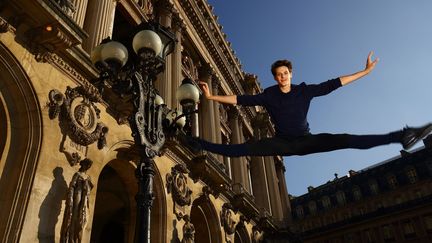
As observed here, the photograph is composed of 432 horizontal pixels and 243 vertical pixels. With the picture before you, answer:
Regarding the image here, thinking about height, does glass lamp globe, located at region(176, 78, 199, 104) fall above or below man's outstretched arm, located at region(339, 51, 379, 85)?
above

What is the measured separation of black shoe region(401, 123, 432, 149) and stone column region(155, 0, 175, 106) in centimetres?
1326

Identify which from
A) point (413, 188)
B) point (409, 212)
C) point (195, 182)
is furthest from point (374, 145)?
point (413, 188)

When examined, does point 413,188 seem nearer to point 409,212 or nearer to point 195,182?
point 409,212

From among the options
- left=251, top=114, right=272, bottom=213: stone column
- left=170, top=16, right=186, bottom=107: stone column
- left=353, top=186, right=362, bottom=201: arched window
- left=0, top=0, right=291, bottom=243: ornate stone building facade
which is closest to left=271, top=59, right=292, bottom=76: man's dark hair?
left=0, top=0, right=291, bottom=243: ornate stone building facade

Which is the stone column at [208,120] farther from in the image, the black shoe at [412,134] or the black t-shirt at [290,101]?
the black shoe at [412,134]

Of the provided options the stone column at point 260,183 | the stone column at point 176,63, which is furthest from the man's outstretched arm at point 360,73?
the stone column at point 260,183

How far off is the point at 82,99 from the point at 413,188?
45.7 meters

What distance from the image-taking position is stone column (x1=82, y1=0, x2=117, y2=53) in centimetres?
1231

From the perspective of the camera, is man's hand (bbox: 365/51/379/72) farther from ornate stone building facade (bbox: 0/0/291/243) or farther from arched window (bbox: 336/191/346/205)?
arched window (bbox: 336/191/346/205)

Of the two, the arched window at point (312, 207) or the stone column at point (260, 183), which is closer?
the stone column at point (260, 183)

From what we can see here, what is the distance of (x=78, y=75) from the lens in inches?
401

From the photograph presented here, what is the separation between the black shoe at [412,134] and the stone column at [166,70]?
522 inches

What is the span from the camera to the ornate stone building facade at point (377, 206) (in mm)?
40312

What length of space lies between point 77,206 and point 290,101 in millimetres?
6176
